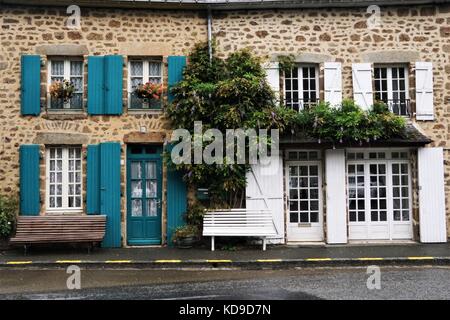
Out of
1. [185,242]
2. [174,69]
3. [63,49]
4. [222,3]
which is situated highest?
[222,3]

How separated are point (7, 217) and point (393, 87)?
9275 mm

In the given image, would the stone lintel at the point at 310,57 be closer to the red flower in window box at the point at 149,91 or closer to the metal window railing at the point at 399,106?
the metal window railing at the point at 399,106

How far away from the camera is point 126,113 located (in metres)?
11.3

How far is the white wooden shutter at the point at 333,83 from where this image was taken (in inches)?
448

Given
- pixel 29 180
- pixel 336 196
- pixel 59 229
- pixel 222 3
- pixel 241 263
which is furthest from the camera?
pixel 222 3

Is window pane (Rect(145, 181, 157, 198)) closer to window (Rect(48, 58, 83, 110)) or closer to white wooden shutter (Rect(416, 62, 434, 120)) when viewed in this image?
window (Rect(48, 58, 83, 110))

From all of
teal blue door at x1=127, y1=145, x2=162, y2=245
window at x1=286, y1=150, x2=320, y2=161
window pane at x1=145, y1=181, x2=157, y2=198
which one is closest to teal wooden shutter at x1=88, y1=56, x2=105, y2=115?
teal blue door at x1=127, y1=145, x2=162, y2=245

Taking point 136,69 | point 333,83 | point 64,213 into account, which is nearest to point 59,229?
point 64,213

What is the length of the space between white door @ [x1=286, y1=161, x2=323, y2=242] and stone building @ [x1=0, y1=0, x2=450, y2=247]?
23mm

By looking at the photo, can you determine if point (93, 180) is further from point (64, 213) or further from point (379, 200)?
point (379, 200)

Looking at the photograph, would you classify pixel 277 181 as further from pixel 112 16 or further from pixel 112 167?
pixel 112 16

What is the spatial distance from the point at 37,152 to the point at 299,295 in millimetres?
6923

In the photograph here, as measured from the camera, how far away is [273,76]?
1139 centimetres

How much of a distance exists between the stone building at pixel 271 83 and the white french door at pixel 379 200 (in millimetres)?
24
